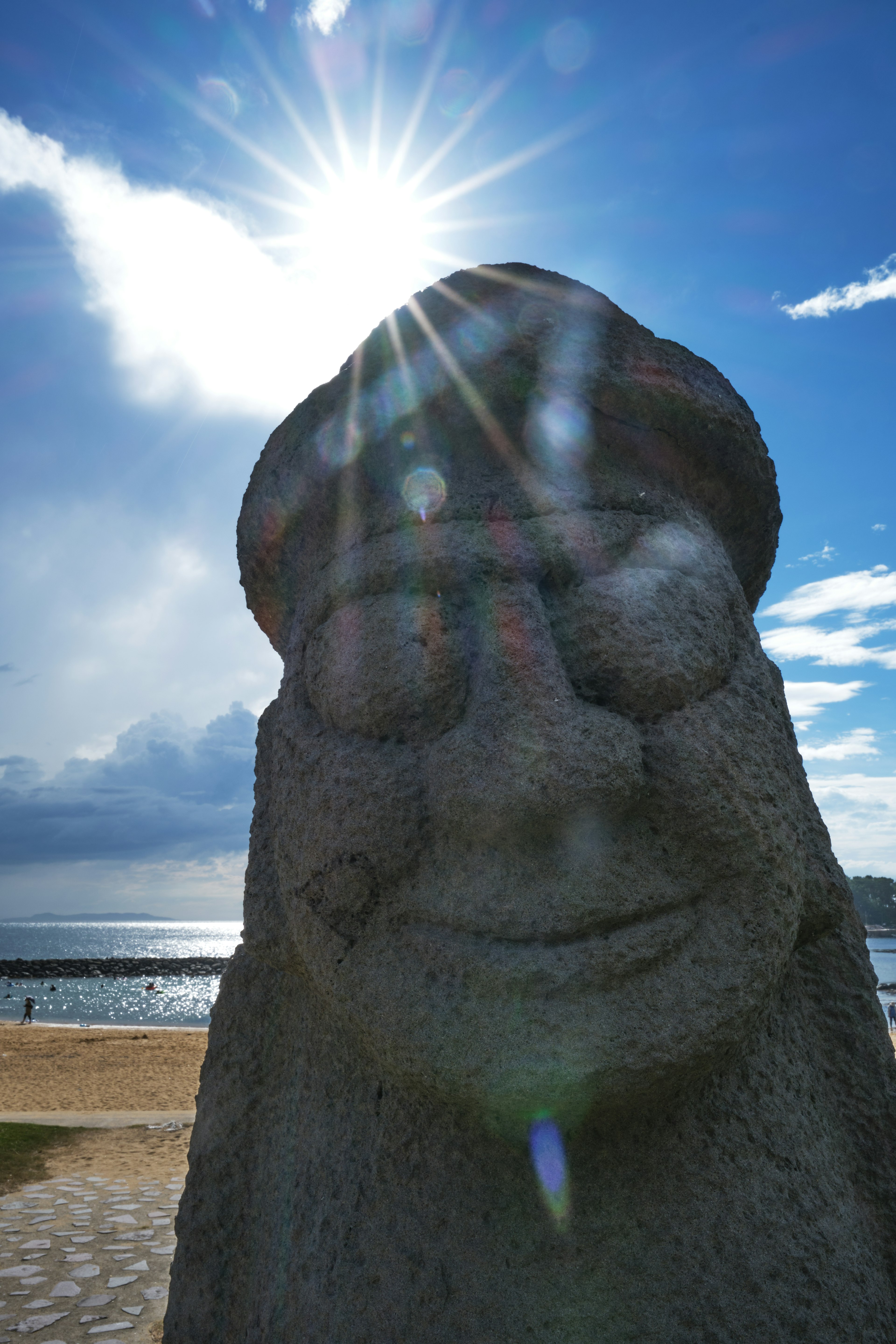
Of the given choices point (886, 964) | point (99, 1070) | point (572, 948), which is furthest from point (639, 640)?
point (886, 964)

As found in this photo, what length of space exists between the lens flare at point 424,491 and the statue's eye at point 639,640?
0.37 metres

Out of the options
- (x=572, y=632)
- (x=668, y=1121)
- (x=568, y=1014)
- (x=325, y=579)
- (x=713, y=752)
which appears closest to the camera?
(x=568, y=1014)

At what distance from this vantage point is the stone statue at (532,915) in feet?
4.96

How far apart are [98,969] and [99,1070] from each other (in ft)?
176

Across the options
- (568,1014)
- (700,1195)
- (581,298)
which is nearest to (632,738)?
(568,1014)

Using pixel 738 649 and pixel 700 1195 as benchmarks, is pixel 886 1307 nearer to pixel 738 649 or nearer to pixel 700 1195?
pixel 700 1195

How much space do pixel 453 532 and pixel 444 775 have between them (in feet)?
1.99

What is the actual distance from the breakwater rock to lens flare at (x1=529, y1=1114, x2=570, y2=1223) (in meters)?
57.0

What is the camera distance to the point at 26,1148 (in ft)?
21.0

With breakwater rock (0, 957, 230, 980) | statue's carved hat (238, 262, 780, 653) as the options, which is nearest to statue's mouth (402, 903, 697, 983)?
statue's carved hat (238, 262, 780, 653)

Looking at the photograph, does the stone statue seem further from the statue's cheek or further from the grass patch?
the grass patch

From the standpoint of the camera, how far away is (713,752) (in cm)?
172

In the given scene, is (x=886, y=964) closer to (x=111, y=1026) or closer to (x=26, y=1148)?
(x=111, y=1026)

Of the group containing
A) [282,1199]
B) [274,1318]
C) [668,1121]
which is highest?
[668,1121]
